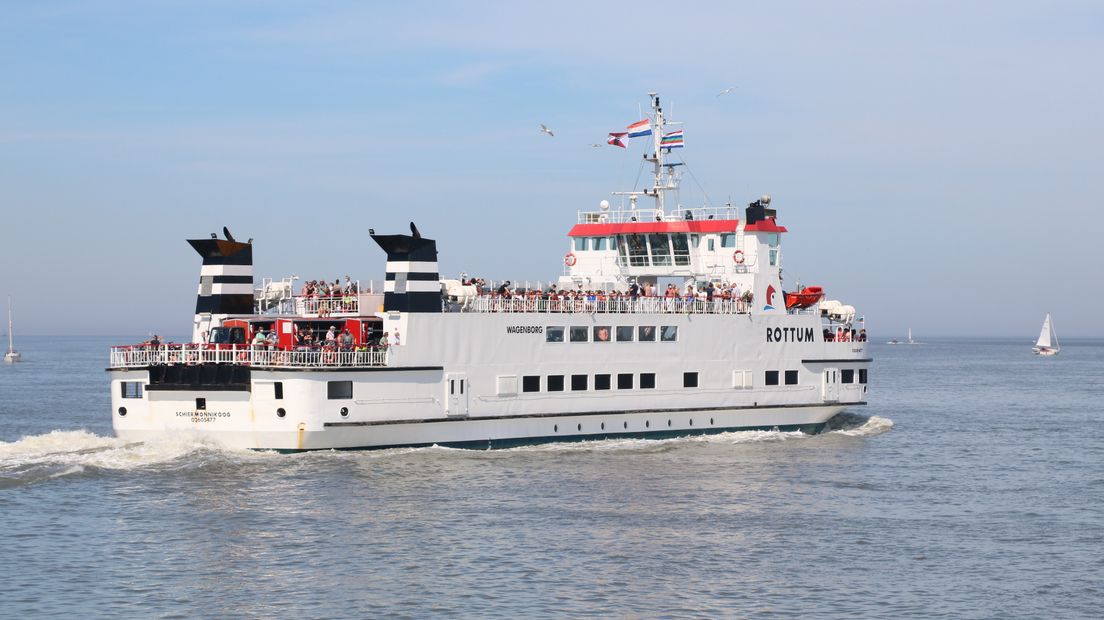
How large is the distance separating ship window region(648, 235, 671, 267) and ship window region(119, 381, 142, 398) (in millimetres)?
18001

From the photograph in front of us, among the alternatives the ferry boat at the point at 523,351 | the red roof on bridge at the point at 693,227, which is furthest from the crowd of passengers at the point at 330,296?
the red roof on bridge at the point at 693,227

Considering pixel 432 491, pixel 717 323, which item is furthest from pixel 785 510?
pixel 717 323

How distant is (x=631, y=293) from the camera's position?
3922cm

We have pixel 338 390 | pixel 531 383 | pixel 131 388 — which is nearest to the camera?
pixel 338 390

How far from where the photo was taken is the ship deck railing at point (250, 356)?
31469mm

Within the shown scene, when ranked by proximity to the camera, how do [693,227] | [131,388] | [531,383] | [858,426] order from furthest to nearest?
[858,426] < [693,227] < [531,383] < [131,388]

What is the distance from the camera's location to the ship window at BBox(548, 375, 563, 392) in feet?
118

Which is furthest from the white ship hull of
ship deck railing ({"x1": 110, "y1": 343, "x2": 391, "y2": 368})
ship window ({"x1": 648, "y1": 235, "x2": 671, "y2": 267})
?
ship window ({"x1": 648, "y1": 235, "x2": 671, "y2": 267})

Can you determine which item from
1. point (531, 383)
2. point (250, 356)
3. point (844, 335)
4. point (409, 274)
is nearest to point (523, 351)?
point (531, 383)

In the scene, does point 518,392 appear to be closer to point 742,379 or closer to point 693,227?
point 742,379

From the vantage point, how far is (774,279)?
1645 inches

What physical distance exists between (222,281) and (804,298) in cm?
1909

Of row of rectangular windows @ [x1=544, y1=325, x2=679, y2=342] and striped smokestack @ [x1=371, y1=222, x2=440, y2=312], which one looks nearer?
striped smokestack @ [x1=371, y1=222, x2=440, y2=312]

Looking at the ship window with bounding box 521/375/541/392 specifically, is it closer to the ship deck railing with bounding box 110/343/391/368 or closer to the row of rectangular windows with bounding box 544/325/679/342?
the row of rectangular windows with bounding box 544/325/679/342
